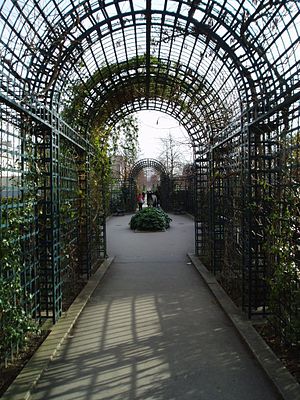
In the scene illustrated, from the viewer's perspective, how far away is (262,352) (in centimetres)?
371

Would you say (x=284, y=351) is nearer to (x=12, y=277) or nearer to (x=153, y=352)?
(x=153, y=352)

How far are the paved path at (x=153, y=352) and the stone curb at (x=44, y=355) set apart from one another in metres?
0.08

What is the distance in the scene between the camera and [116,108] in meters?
10.8

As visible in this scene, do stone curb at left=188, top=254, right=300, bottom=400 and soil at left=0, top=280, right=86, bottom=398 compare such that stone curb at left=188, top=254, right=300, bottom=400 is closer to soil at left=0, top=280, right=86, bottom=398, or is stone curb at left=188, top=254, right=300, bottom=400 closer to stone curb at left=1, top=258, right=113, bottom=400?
stone curb at left=1, top=258, right=113, bottom=400

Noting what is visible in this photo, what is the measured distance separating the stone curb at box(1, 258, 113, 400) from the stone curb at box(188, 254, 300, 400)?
6.74 feet

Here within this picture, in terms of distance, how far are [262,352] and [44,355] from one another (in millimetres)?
2204

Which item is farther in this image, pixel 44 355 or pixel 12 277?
pixel 44 355

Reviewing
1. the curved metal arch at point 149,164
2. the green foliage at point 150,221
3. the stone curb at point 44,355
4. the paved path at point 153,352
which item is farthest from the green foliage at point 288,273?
the curved metal arch at point 149,164

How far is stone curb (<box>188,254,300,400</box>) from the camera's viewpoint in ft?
9.84

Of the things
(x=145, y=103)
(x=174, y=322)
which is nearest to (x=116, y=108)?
(x=145, y=103)

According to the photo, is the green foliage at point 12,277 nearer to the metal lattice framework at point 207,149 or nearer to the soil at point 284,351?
the metal lattice framework at point 207,149

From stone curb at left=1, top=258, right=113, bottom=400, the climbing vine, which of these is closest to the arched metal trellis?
stone curb at left=1, top=258, right=113, bottom=400

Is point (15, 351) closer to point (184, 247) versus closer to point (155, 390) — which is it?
point (155, 390)

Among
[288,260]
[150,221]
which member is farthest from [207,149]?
[150,221]
